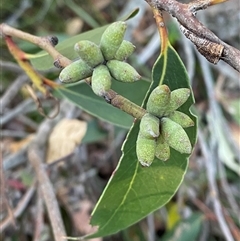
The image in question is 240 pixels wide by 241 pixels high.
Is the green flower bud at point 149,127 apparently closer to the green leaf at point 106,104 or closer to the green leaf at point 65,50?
the green leaf at point 65,50

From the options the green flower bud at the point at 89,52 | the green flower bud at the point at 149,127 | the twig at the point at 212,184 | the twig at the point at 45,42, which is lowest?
the twig at the point at 212,184

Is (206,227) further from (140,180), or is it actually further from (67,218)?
(140,180)

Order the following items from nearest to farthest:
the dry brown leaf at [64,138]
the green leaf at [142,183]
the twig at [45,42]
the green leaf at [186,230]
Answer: the twig at [45,42] < the green leaf at [142,183] < the dry brown leaf at [64,138] < the green leaf at [186,230]

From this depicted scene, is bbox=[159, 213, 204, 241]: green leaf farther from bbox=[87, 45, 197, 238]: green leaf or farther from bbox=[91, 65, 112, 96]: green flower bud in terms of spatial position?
bbox=[91, 65, 112, 96]: green flower bud

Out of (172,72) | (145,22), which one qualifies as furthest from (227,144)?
(172,72)

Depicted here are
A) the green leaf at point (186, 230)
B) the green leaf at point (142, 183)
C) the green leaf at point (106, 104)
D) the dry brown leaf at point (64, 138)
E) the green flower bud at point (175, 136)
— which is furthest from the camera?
the green leaf at point (186, 230)

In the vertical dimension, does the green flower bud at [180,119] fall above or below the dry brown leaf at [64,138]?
above

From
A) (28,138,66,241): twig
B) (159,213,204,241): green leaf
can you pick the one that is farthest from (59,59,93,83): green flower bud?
(159,213,204,241): green leaf

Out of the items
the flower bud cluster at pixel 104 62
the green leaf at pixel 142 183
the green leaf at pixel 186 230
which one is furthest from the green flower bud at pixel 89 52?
the green leaf at pixel 186 230
